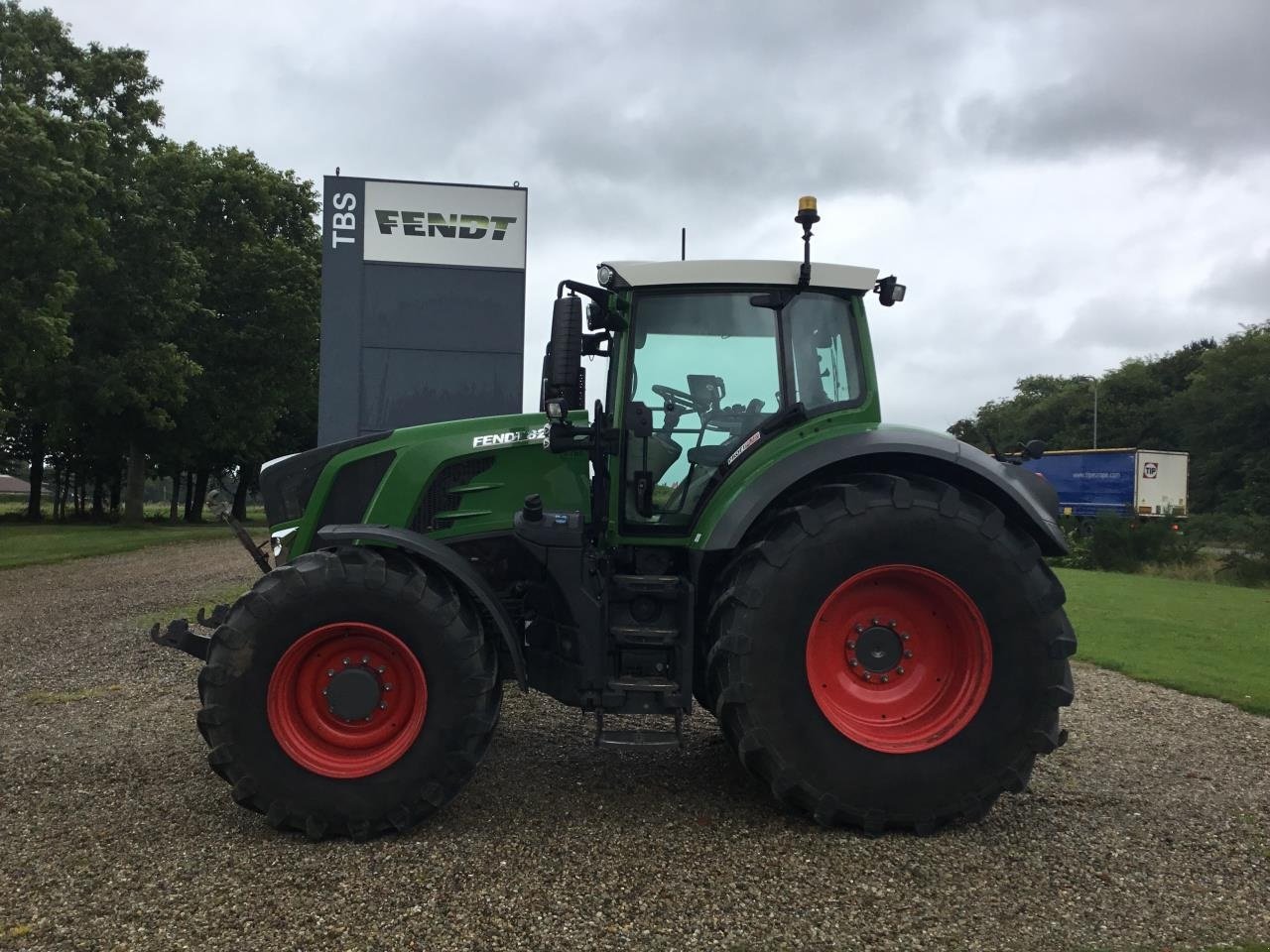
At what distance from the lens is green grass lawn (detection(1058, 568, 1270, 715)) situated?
7535mm

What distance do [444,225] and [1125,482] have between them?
27.5 meters

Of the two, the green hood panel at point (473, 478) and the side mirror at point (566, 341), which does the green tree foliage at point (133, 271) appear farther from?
the side mirror at point (566, 341)

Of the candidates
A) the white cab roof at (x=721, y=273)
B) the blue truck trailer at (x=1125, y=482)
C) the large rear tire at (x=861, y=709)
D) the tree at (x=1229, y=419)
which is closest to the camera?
the large rear tire at (x=861, y=709)

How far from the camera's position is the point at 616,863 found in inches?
138

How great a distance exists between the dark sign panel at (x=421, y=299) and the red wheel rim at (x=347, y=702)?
4.34 meters

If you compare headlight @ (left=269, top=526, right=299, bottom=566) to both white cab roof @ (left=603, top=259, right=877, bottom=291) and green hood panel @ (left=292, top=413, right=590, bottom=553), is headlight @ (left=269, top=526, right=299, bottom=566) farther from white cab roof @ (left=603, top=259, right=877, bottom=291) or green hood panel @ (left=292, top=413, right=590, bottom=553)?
white cab roof @ (left=603, top=259, right=877, bottom=291)

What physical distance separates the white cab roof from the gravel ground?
2.42 meters

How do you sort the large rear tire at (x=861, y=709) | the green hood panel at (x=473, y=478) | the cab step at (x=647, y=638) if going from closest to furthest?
1. the large rear tire at (x=861, y=709)
2. the cab step at (x=647, y=638)
3. the green hood panel at (x=473, y=478)

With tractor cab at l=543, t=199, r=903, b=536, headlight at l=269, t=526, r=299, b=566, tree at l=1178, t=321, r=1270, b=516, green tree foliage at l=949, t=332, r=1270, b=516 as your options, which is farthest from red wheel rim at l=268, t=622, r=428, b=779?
tree at l=1178, t=321, r=1270, b=516

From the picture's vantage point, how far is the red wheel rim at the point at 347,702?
3.75 m

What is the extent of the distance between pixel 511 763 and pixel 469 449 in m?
1.67

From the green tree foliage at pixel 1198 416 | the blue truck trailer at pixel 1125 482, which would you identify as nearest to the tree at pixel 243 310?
the green tree foliage at pixel 1198 416

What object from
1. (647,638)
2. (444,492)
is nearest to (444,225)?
(444,492)

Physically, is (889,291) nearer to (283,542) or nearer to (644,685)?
(644,685)
